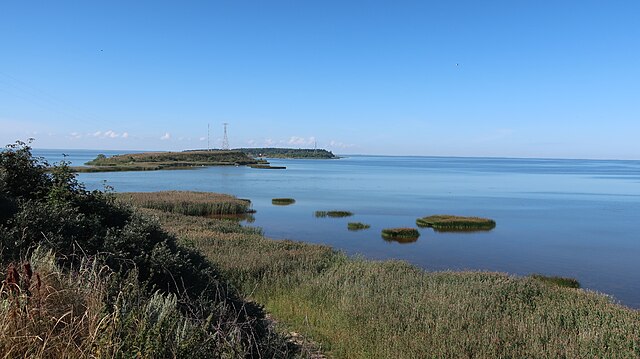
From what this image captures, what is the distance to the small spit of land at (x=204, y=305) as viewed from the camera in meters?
4.72

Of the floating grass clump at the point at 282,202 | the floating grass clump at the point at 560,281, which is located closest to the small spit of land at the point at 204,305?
the floating grass clump at the point at 560,281

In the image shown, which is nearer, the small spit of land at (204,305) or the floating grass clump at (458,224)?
the small spit of land at (204,305)

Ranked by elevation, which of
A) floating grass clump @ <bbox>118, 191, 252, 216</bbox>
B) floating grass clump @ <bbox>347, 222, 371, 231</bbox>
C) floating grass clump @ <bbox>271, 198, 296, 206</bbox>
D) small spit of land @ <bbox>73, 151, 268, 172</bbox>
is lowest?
floating grass clump @ <bbox>347, 222, 371, 231</bbox>

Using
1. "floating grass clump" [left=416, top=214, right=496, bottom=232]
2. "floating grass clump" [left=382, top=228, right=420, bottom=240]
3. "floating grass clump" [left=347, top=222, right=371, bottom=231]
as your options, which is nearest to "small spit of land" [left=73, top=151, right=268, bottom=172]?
"floating grass clump" [left=347, top=222, right=371, bottom=231]

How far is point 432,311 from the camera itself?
1089cm

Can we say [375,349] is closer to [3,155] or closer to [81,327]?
[81,327]

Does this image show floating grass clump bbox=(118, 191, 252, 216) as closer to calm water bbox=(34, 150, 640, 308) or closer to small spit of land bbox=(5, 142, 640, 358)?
calm water bbox=(34, 150, 640, 308)

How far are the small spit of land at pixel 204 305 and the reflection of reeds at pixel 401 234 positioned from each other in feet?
50.1

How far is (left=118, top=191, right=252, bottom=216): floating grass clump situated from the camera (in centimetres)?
3928

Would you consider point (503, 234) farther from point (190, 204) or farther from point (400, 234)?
point (190, 204)

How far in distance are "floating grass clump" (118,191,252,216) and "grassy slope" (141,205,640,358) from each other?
2258cm

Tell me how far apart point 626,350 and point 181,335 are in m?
8.01

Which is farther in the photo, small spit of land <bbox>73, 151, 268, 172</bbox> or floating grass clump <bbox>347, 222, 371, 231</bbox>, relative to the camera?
small spit of land <bbox>73, 151, 268, 172</bbox>

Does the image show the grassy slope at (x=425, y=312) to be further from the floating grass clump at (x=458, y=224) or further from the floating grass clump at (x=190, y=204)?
the floating grass clump at (x=190, y=204)
